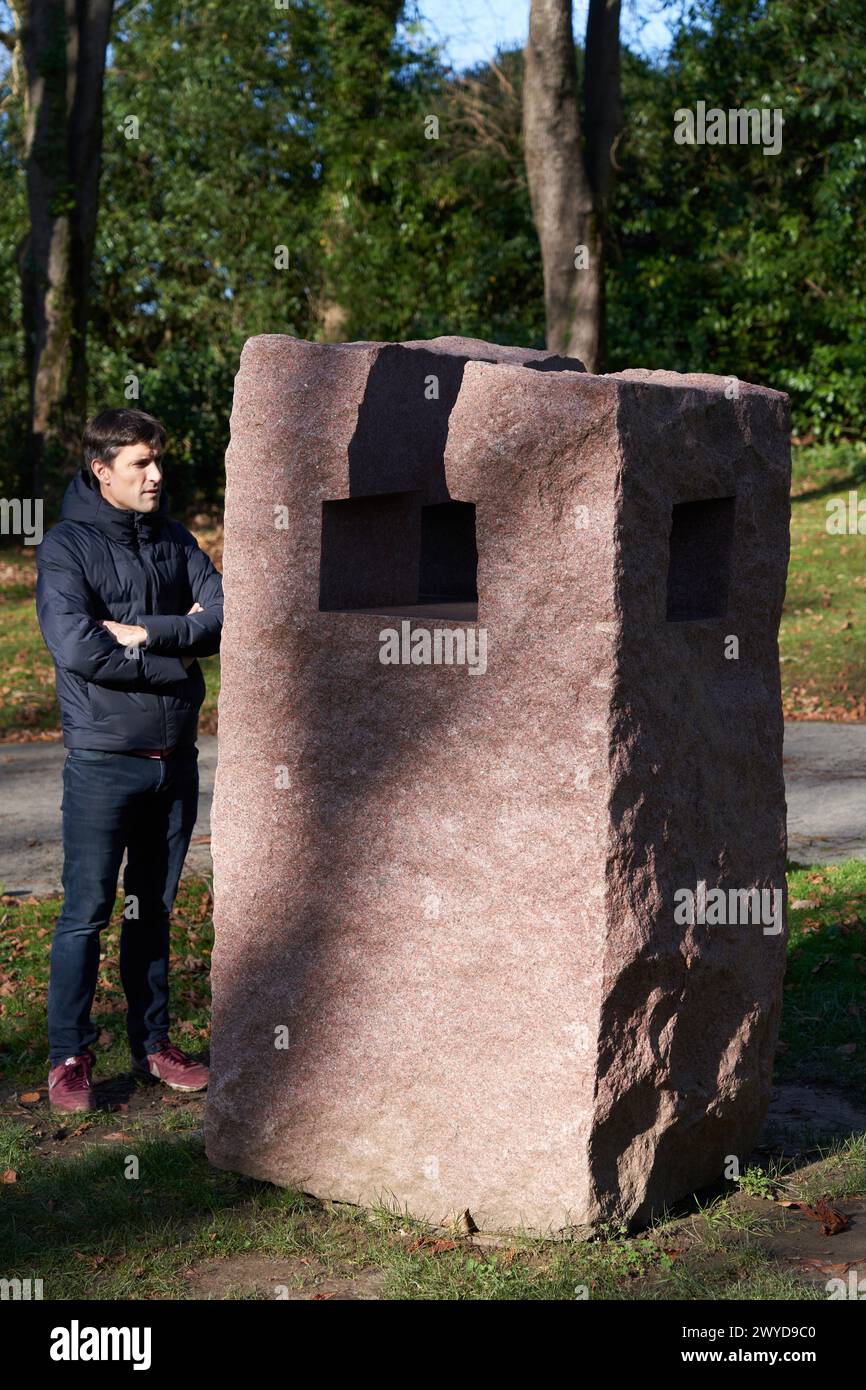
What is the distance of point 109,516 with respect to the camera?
15.6ft

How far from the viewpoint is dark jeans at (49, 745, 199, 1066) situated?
4.73 meters

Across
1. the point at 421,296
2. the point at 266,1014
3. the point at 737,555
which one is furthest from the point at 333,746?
the point at 421,296

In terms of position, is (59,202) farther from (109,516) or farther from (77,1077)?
(77,1077)

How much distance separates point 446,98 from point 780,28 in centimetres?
507

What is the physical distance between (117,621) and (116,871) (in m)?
0.83

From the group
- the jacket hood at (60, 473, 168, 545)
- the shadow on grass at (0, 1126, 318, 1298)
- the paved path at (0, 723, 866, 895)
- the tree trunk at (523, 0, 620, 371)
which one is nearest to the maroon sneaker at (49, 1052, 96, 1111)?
the shadow on grass at (0, 1126, 318, 1298)

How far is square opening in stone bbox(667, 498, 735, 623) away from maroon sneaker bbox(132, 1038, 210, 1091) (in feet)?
7.54

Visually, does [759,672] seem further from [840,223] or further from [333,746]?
[840,223]

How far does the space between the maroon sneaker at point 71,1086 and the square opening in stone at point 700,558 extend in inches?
96.8

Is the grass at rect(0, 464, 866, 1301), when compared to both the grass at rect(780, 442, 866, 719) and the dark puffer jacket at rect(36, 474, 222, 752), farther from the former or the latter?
the grass at rect(780, 442, 866, 719)

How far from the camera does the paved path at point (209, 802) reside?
25.2 ft

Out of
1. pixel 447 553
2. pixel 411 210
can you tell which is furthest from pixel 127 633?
pixel 411 210

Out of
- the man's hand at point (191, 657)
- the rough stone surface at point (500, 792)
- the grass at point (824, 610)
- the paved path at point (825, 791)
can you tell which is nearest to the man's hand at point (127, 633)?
the man's hand at point (191, 657)

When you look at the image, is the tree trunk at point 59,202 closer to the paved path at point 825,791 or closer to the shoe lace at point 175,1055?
the paved path at point 825,791
